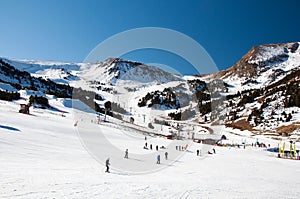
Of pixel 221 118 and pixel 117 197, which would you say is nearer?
pixel 117 197

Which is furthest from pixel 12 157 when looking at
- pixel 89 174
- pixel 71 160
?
pixel 89 174

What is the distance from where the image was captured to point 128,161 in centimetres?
2300

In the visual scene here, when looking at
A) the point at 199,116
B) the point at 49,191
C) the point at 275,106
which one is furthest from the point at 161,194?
the point at 199,116

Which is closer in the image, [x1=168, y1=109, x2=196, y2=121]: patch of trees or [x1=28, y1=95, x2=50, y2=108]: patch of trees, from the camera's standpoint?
[x1=28, y1=95, x2=50, y2=108]: patch of trees

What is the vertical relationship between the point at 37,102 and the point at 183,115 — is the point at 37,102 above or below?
below

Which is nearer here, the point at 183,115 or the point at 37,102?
the point at 37,102

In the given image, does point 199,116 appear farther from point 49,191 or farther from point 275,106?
point 49,191

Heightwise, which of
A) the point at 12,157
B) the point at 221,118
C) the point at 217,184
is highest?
the point at 221,118

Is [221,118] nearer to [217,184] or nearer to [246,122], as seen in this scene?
[246,122]

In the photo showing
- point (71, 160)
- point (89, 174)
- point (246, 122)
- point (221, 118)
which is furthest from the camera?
point (221, 118)

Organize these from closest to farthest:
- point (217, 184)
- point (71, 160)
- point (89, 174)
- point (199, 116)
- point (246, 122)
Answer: point (89, 174)
point (217, 184)
point (71, 160)
point (246, 122)
point (199, 116)

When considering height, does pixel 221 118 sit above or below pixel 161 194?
above

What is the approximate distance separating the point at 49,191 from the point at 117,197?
123 inches

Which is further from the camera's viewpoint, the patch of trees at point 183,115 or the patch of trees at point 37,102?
the patch of trees at point 183,115
